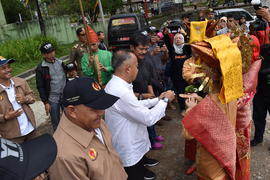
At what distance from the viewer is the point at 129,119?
8.07 feet

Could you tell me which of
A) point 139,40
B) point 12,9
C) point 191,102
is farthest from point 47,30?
point 191,102

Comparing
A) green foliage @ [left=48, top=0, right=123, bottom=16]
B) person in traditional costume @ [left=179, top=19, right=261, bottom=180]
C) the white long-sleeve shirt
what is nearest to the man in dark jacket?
person in traditional costume @ [left=179, top=19, right=261, bottom=180]

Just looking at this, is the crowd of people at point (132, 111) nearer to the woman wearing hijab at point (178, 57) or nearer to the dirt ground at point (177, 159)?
the dirt ground at point (177, 159)

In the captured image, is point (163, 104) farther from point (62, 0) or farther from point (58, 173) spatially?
point (62, 0)

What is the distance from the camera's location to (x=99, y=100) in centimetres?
168

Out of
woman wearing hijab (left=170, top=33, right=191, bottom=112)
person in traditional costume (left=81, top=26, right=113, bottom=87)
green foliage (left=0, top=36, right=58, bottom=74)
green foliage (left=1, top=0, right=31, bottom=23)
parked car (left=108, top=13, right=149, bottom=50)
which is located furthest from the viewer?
green foliage (left=1, top=0, right=31, bottom=23)

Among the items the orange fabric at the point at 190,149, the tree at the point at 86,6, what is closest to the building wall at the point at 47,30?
the tree at the point at 86,6

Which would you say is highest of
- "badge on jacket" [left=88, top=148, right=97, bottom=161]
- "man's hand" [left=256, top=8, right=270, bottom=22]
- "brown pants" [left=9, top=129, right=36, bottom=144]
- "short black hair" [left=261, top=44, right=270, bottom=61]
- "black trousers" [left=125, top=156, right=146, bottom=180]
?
"man's hand" [left=256, top=8, right=270, bottom=22]

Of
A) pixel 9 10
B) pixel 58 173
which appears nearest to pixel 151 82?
pixel 58 173

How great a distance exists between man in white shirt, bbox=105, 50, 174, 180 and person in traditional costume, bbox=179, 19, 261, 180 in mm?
376

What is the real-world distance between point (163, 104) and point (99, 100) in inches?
38.0

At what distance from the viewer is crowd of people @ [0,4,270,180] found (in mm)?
1529

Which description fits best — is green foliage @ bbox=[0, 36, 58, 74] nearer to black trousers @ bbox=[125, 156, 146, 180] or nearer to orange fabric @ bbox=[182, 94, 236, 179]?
black trousers @ bbox=[125, 156, 146, 180]

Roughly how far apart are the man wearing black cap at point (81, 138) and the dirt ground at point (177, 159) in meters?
1.79
